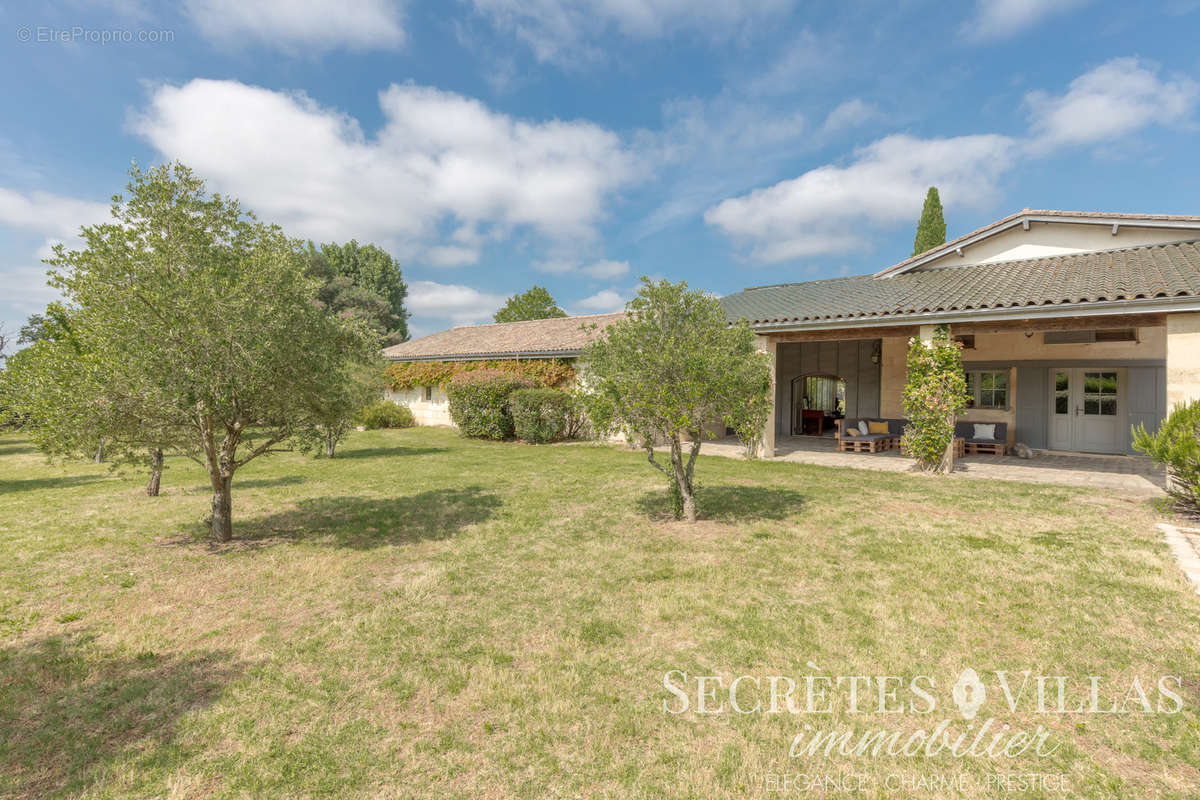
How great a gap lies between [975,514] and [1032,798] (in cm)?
617

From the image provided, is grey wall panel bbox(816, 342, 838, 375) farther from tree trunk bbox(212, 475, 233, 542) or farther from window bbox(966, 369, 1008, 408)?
tree trunk bbox(212, 475, 233, 542)

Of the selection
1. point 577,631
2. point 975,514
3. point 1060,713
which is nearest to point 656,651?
point 577,631

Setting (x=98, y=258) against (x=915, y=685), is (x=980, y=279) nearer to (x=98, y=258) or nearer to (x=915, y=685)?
(x=915, y=685)

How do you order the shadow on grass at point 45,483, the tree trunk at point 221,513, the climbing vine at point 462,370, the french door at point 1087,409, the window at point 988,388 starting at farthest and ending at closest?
1. the climbing vine at point 462,370
2. the window at point 988,388
3. the french door at point 1087,409
4. the shadow on grass at point 45,483
5. the tree trunk at point 221,513

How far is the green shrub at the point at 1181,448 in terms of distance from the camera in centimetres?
678

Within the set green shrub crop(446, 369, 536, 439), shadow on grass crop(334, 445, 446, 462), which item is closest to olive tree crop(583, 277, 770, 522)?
shadow on grass crop(334, 445, 446, 462)

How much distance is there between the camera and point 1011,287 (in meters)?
11.5

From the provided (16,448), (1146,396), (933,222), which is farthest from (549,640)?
(933,222)

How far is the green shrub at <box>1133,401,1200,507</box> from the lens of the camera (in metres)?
6.78

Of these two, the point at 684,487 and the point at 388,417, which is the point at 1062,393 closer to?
the point at 684,487

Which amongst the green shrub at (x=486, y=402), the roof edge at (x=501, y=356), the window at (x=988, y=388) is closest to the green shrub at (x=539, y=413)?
the green shrub at (x=486, y=402)

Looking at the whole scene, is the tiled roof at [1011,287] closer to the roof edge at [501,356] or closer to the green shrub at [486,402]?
the roof edge at [501,356]

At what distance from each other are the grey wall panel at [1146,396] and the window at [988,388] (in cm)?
260

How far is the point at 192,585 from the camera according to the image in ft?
17.6
